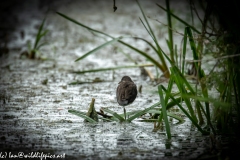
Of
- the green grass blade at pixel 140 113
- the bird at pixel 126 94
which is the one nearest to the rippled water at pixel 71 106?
the green grass blade at pixel 140 113

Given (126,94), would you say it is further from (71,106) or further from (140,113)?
(71,106)

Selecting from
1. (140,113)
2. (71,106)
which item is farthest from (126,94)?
(71,106)

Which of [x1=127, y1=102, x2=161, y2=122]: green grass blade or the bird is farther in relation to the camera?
the bird

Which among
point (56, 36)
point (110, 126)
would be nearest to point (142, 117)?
point (110, 126)

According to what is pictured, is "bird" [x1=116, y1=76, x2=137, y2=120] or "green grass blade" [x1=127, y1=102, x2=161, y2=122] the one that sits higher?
"bird" [x1=116, y1=76, x2=137, y2=120]

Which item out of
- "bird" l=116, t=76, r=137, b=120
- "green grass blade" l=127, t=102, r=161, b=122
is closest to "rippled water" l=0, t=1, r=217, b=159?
"green grass blade" l=127, t=102, r=161, b=122

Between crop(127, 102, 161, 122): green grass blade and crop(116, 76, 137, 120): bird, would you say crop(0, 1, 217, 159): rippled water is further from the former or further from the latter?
crop(116, 76, 137, 120): bird

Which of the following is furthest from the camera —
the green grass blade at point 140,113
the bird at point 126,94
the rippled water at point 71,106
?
the bird at point 126,94

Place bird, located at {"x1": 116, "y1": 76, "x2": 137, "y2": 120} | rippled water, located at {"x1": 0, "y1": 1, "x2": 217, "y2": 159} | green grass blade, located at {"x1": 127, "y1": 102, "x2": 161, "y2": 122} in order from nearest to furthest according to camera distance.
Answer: rippled water, located at {"x1": 0, "y1": 1, "x2": 217, "y2": 159} < green grass blade, located at {"x1": 127, "y1": 102, "x2": 161, "y2": 122} < bird, located at {"x1": 116, "y1": 76, "x2": 137, "y2": 120}

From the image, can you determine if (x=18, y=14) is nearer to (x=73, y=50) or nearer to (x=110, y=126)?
(x=73, y=50)

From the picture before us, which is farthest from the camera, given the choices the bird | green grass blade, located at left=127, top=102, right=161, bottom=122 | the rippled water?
the bird

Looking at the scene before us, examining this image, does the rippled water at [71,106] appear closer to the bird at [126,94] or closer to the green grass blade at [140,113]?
the green grass blade at [140,113]
